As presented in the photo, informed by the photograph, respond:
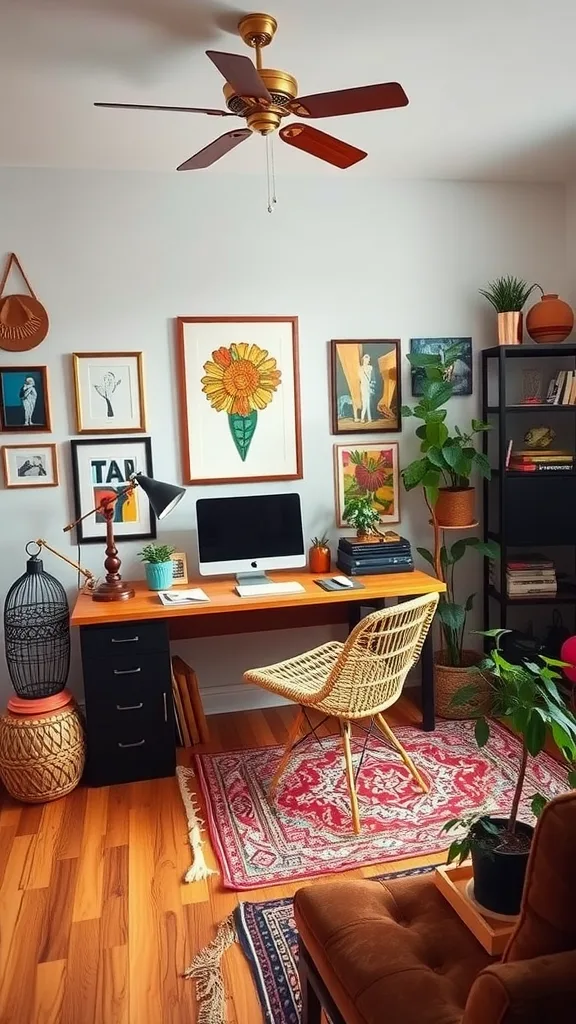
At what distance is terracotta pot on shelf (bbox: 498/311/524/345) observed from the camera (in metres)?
3.68

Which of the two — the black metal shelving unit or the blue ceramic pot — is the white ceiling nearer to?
the black metal shelving unit

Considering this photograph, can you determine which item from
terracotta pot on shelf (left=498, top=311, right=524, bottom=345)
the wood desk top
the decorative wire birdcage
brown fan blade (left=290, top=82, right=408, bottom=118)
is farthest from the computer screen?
brown fan blade (left=290, top=82, right=408, bottom=118)

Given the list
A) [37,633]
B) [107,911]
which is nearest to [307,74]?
[37,633]

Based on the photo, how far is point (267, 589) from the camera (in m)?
3.27

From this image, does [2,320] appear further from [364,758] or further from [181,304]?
[364,758]

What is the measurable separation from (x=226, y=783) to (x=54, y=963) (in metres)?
1.07

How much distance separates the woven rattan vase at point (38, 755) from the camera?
287 centimetres

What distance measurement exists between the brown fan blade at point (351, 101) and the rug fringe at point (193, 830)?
2.35 meters

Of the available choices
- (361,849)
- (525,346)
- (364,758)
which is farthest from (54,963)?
(525,346)

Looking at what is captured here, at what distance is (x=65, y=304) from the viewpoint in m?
3.40

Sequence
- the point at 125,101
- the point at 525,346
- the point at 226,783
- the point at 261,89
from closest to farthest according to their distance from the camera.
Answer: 1. the point at 261,89
2. the point at 125,101
3. the point at 226,783
4. the point at 525,346

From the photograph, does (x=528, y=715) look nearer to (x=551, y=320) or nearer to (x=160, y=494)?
(x=160, y=494)

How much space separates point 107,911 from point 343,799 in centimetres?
97

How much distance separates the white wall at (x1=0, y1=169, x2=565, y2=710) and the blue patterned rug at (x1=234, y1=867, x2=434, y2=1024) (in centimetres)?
161
